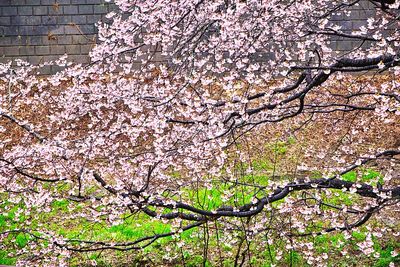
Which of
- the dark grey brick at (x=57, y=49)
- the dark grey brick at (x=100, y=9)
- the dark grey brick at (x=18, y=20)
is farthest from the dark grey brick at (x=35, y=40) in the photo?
the dark grey brick at (x=100, y=9)

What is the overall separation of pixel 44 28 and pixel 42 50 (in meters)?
0.47

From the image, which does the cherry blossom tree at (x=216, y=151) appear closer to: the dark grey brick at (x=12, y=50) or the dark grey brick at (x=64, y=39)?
the dark grey brick at (x=64, y=39)

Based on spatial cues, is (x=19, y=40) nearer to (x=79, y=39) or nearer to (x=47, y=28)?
(x=47, y=28)

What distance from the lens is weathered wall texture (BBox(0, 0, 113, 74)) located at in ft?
40.1

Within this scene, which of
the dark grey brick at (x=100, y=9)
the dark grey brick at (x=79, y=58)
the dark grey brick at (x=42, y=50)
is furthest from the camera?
the dark grey brick at (x=79, y=58)

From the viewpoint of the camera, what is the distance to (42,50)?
1230cm

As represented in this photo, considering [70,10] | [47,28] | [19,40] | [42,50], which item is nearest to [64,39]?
[47,28]

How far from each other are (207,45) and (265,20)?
1.62 m

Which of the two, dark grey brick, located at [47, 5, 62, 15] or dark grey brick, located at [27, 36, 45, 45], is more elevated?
dark grey brick, located at [47, 5, 62, 15]

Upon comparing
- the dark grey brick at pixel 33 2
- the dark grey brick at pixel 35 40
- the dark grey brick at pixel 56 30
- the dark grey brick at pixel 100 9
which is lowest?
the dark grey brick at pixel 35 40

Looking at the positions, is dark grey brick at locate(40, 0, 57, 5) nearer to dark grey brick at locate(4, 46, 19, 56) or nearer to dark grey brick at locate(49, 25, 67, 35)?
dark grey brick at locate(49, 25, 67, 35)

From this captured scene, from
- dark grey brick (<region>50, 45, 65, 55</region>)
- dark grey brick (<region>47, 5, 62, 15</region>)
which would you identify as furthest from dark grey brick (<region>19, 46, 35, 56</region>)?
dark grey brick (<region>47, 5, 62, 15</region>)

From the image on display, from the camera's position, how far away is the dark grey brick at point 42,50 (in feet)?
40.3

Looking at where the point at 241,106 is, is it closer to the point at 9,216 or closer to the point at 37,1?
the point at 9,216
